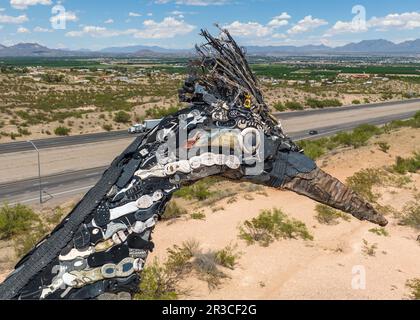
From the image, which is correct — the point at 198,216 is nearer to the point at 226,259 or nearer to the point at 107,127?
Answer: the point at 226,259

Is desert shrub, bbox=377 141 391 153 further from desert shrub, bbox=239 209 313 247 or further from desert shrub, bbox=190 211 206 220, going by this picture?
desert shrub, bbox=190 211 206 220

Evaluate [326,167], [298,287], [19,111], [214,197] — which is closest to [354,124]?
[326,167]

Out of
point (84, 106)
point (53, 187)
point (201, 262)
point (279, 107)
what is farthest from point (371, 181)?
point (84, 106)

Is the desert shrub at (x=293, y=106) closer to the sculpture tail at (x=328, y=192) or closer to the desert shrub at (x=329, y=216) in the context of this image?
the desert shrub at (x=329, y=216)

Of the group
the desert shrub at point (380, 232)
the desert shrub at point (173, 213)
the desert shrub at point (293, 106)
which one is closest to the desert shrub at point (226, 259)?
the desert shrub at point (173, 213)

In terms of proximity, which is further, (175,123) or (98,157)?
(98,157)
